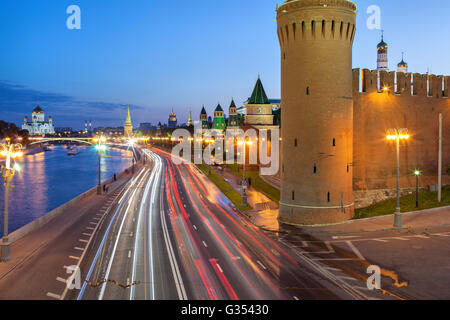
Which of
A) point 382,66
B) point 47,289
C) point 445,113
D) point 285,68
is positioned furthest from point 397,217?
point 382,66

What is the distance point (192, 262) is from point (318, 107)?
60.0 ft

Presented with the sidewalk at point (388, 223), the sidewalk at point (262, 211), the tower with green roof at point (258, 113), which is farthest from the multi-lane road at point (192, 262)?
the tower with green roof at point (258, 113)

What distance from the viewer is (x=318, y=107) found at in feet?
109

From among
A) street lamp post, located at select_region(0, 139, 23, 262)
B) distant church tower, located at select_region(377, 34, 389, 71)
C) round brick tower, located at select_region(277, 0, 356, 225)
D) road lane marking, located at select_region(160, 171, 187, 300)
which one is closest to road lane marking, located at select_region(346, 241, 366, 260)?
round brick tower, located at select_region(277, 0, 356, 225)

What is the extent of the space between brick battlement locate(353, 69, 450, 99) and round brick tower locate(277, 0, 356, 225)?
4.71m

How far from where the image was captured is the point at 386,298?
17.4m

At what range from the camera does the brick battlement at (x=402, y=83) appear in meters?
37.7

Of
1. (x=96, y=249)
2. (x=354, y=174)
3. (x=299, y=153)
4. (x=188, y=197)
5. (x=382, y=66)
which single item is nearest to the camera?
(x=96, y=249)

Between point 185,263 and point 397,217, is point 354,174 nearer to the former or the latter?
point 397,217

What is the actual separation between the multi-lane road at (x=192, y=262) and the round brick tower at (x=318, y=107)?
5.95 meters

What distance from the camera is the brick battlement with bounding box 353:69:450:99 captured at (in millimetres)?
37719

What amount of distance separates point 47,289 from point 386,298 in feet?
53.7

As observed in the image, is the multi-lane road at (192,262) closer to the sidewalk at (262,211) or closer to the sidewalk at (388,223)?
the sidewalk at (262,211)

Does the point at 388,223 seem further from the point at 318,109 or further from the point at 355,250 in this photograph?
the point at 318,109
